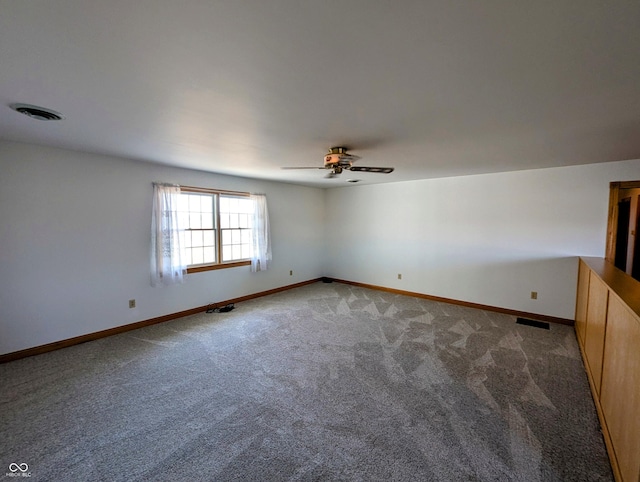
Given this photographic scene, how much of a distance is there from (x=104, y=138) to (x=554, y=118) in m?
3.96

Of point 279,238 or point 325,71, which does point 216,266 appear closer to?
point 279,238

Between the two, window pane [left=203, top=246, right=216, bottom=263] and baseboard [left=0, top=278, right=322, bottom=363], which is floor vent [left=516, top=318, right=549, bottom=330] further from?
window pane [left=203, top=246, right=216, bottom=263]

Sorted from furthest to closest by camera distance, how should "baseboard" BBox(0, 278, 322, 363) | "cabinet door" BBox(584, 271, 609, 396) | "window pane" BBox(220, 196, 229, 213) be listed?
"window pane" BBox(220, 196, 229, 213)
"baseboard" BBox(0, 278, 322, 363)
"cabinet door" BBox(584, 271, 609, 396)

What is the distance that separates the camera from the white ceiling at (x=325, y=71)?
42.1 inches

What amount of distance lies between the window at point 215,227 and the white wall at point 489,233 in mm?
2473

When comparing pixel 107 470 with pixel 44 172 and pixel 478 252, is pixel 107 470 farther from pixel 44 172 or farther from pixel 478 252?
pixel 478 252

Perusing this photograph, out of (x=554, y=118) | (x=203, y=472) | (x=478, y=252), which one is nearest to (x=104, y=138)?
(x=203, y=472)

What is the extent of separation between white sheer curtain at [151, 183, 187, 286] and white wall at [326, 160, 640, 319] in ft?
12.0

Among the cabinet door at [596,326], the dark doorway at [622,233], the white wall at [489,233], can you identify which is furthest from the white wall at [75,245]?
the dark doorway at [622,233]

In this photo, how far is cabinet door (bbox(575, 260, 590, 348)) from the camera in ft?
10.3

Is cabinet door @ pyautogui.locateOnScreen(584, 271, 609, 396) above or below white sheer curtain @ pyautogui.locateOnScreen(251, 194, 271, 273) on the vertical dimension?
below

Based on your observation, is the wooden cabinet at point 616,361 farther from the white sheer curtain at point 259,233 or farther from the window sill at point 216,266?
the window sill at point 216,266

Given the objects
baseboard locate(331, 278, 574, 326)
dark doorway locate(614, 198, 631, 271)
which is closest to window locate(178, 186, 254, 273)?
baseboard locate(331, 278, 574, 326)

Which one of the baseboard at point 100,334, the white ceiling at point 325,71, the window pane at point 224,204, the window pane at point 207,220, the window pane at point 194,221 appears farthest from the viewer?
the window pane at point 224,204
